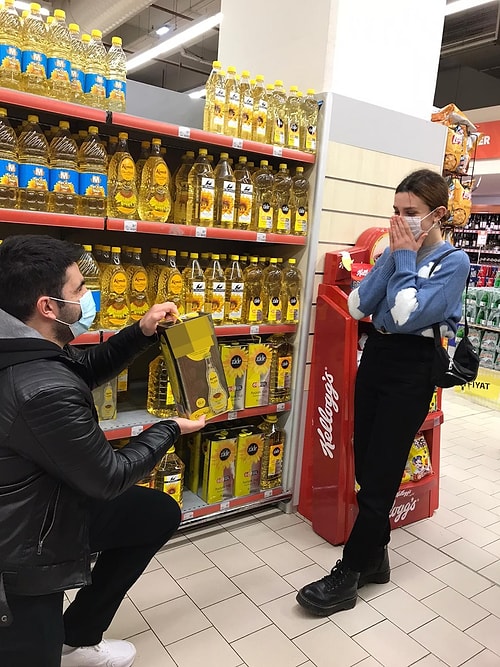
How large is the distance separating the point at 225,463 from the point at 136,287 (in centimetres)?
113

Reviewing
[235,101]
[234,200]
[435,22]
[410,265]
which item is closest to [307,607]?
[410,265]

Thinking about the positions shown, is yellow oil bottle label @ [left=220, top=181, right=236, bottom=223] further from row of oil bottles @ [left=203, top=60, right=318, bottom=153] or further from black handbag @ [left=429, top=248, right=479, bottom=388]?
black handbag @ [left=429, top=248, right=479, bottom=388]

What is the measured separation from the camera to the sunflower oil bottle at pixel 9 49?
7.13ft

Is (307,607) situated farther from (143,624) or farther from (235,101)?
(235,101)

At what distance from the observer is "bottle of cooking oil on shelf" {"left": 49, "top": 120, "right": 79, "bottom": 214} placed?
7.76 feet

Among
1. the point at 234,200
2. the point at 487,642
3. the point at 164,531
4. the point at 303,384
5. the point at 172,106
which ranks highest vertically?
the point at 172,106

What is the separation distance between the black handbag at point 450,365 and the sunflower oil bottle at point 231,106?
1282mm

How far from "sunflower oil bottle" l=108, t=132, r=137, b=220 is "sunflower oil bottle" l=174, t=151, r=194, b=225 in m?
0.36

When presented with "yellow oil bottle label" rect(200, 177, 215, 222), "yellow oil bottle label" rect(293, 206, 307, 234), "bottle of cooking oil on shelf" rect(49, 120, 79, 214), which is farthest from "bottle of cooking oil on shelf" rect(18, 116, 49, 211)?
"yellow oil bottle label" rect(293, 206, 307, 234)

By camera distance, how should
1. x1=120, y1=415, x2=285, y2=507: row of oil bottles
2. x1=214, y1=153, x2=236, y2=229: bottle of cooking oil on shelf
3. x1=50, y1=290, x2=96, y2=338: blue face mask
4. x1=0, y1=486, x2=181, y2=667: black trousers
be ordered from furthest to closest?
x1=120, y1=415, x2=285, y2=507: row of oil bottles, x1=214, y1=153, x2=236, y2=229: bottle of cooking oil on shelf, x1=0, y1=486, x2=181, y2=667: black trousers, x1=50, y1=290, x2=96, y2=338: blue face mask

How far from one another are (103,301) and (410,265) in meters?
1.40

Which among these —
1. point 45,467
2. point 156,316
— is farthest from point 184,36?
point 45,467

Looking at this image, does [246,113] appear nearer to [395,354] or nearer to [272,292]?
[272,292]

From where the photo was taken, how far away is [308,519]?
337 cm
